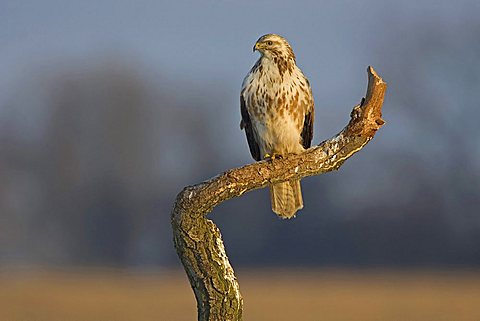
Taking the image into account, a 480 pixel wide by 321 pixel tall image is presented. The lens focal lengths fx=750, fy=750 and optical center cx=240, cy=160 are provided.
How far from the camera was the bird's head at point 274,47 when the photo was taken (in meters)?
6.13

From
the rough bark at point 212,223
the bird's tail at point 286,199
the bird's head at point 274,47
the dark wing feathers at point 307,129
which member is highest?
the bird's head at point 274,47

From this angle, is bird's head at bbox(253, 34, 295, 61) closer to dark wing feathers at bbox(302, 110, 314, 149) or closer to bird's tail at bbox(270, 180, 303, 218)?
dark wing feathers at bbox(302, 110, 314, 149)

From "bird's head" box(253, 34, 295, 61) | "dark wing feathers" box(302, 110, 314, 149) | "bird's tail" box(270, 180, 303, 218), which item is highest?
"bird's head" box(253, 34, 295, 61)

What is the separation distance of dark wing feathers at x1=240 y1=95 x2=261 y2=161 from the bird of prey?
1 cm

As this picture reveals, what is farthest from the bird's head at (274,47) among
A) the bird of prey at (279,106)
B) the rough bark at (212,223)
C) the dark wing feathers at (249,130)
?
the rough bark at (212,223)

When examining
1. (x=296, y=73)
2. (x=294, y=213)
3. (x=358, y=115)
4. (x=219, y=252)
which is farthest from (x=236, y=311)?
(x=296, y=73)

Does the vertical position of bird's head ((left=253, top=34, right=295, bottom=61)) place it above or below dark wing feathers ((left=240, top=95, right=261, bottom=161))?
above

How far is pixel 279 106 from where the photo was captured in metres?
6.01

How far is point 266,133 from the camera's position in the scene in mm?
6145

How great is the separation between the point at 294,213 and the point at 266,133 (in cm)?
71

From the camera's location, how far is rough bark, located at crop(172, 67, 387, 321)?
4172 mm

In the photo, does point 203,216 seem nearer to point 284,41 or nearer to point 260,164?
point 260,164

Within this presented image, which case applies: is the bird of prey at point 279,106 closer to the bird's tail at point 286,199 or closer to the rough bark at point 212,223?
the bird's tail at point 286,199

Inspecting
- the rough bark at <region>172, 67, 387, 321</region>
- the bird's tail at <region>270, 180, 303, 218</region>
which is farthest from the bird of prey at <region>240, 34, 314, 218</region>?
the rough bark at <region>172, 67, 387, 321</region>
